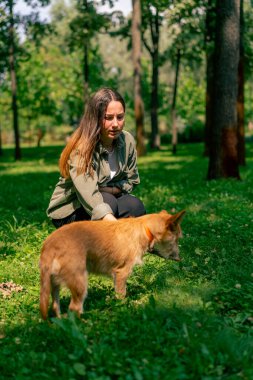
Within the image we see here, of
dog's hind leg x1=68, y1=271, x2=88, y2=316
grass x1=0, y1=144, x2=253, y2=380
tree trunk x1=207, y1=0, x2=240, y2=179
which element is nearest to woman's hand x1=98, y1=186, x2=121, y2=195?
grass x1=0, y1=144, x2=253, y2=380

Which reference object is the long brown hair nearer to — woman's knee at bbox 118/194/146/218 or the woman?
the woman

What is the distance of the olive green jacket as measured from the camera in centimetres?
558

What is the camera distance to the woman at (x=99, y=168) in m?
5.65

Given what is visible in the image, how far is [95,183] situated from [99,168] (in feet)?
1.47

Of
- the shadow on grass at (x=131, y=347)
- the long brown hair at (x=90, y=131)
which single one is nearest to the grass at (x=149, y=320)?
the shadow on grass at (x=131, y=347)

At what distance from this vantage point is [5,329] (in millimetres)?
4625

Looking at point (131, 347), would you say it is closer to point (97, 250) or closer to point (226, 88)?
point (97, 250)

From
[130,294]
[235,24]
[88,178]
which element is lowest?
[130,294]

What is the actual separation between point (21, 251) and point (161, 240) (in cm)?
283

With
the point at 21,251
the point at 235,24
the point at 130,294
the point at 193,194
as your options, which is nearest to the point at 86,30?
the point at 235,24

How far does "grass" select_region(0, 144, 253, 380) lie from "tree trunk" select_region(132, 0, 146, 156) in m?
19.5

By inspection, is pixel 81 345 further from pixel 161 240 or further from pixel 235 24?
pixel 235 24

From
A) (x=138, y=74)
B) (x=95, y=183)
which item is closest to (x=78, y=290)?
(x=95, y=183)

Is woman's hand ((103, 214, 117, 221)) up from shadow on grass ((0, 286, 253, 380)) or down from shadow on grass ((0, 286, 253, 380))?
up
